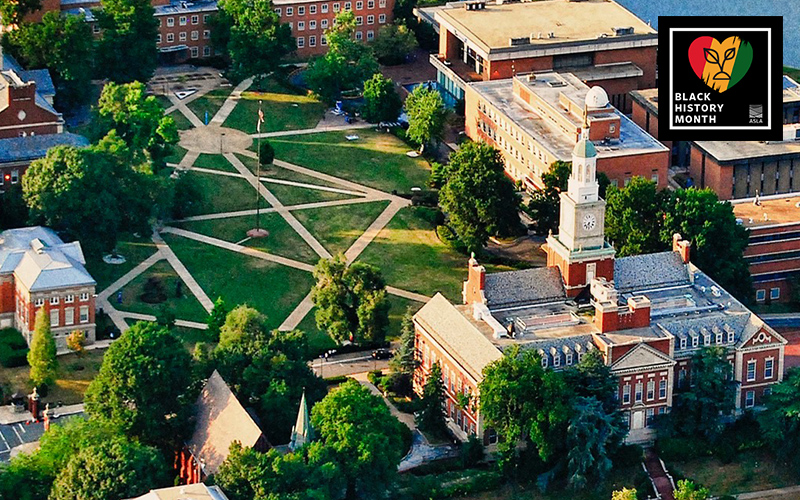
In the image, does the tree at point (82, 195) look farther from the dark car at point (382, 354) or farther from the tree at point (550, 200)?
the tree at point (550, 200)

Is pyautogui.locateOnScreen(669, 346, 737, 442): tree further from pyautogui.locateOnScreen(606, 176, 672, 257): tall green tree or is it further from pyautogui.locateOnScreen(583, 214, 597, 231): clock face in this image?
pyautogui.locateOnScreen(606, 176, 672, 257): tall green tree

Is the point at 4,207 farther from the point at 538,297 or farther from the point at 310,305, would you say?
the point at 538,297

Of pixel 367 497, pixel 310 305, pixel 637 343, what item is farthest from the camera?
pixel 310 305

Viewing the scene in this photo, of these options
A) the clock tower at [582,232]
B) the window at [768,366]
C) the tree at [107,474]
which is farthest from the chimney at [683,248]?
the tree at [107,474]

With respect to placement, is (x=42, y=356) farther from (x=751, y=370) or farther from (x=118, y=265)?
(x=751, y=370)

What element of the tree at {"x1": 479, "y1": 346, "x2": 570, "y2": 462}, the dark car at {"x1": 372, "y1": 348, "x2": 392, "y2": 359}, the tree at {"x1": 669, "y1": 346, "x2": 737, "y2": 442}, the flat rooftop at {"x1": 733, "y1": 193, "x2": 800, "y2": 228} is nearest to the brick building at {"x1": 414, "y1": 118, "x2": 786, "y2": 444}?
the tree at {"x1": 669, "y1": 346, "x2": 737, "y2": 442}

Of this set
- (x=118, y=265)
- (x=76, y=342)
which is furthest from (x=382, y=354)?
(x=118, y=265)

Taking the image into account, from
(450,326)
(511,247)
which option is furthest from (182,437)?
(511,247)
